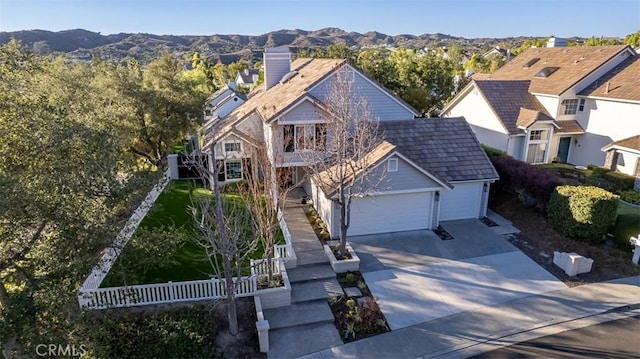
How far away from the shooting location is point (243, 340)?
39.8 ft

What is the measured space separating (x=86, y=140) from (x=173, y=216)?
10.2 metres

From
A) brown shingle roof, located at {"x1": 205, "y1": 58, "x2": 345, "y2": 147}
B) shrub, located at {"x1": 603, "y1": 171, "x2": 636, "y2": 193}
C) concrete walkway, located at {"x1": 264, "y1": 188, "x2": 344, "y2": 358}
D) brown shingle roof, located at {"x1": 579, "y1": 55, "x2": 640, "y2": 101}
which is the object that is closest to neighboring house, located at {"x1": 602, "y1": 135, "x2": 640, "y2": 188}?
shrub, located at {"x1": 603, "y1": 171, "x2": 636, "y2": 193}

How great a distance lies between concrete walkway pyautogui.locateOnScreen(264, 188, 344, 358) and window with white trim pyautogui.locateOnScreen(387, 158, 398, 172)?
469 centimetres

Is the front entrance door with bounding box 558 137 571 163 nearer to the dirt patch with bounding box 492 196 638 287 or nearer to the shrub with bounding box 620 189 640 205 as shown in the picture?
the shrub with bounding box 620 189 640 205

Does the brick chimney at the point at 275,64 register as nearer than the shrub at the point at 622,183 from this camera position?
No

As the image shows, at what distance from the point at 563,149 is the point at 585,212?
15470 mm

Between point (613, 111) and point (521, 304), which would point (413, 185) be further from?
point (613, 111)

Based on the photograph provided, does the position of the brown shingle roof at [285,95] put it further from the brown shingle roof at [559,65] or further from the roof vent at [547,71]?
the roof vent at [547,71]

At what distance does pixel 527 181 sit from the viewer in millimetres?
20766

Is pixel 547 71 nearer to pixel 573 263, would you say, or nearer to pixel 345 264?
pixel 573 263

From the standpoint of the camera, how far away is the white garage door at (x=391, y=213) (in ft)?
60.3

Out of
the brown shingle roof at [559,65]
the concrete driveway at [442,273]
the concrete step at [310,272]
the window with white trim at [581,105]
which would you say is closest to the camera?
the concrete driveway at [442,273]

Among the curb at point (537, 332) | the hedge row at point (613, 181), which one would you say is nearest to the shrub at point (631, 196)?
the hedge row at point (613, 181)

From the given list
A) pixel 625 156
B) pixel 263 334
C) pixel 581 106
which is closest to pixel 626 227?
pixel 625 156
